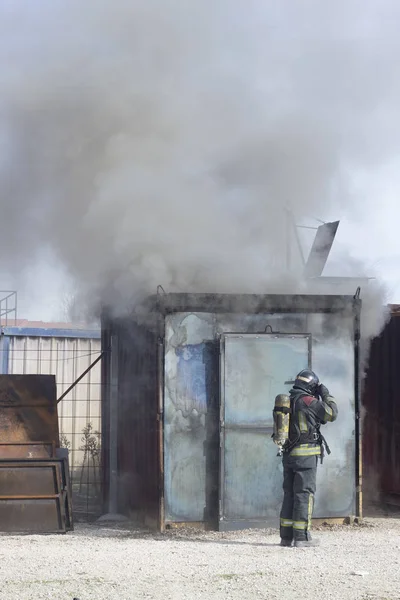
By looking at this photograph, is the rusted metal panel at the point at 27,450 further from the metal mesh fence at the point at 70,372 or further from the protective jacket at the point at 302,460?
the metal mesh fence at the point at 70,372

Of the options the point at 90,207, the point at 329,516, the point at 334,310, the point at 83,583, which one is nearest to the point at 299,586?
the point at 83,583

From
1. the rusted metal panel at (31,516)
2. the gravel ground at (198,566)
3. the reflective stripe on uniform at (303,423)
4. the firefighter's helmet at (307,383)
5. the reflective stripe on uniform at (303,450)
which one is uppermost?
the firefighter's helmet at (307,383)

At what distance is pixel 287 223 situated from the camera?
13.0 meters

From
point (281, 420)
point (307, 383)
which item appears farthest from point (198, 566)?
point (307, 383)

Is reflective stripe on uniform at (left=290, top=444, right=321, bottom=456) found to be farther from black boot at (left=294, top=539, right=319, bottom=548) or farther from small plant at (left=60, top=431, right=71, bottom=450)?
small plant at (left=60, top=431, right=71, bottom=450)

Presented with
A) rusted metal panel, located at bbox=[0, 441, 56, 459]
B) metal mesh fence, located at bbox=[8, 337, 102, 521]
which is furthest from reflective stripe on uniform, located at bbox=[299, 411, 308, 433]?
metal mesh fence, located at bbox=[8, 337, 102, 521]

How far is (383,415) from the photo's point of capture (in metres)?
12.2

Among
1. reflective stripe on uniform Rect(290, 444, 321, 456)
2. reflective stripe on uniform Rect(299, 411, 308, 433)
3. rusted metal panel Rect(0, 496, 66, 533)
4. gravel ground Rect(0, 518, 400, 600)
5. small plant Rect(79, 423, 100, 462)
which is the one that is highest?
reflective stripe on uniform Rect(299, 411, 308, 433)

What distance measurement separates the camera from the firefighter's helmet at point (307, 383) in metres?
9.25

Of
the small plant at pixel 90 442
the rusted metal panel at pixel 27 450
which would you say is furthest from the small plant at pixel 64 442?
the rusted metal panel at pixel 27 450

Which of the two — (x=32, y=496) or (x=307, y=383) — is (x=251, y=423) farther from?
(x=32, y=496)

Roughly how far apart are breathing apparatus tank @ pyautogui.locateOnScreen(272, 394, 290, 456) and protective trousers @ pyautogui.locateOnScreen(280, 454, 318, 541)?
186mm

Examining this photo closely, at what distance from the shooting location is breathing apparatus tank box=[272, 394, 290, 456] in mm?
9117

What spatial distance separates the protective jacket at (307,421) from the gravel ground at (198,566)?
94 cm
